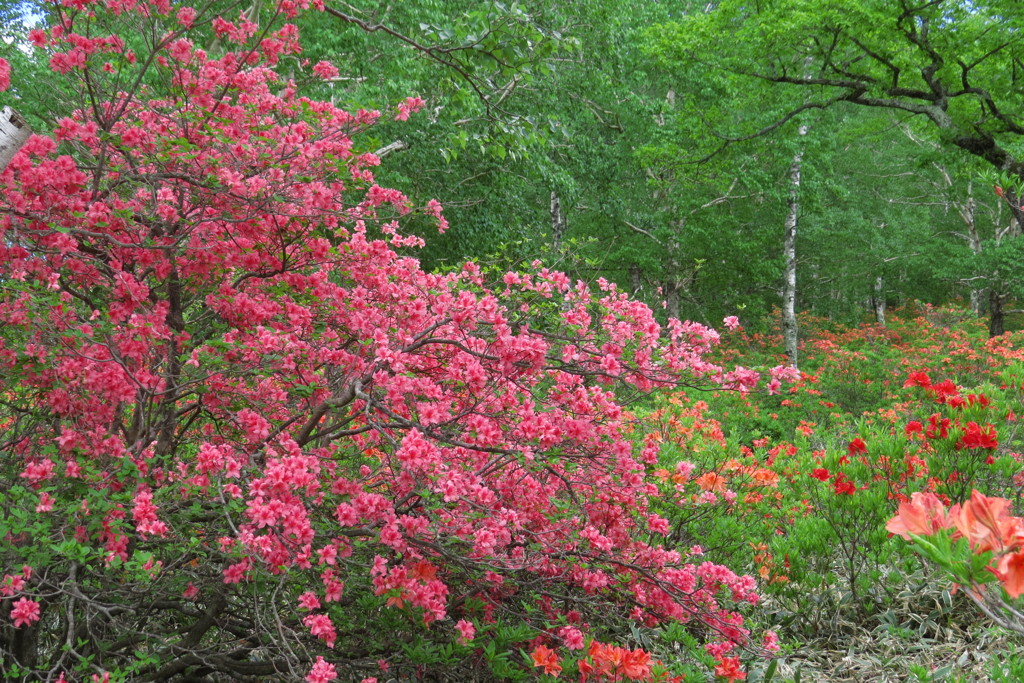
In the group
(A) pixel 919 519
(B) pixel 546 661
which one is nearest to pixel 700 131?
(B) pixel 546 661

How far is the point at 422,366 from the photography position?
127 inches

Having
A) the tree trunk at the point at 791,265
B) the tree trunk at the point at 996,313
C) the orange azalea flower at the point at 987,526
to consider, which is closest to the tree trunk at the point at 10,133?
the orange azalea flower at the point at 987,526

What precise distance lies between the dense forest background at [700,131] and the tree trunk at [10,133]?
85.8 inches

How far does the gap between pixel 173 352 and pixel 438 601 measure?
61.7 inches

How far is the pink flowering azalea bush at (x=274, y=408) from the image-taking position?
268 cm

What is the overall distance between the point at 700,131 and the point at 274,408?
34.4 feet

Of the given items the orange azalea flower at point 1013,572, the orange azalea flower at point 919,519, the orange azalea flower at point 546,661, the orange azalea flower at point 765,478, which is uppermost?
the orange azalea flower at point 919,519

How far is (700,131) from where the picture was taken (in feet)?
39.1

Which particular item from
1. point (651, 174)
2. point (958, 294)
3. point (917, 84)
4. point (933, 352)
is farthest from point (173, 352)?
point (958, 294)

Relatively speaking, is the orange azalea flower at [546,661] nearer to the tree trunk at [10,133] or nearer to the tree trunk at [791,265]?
the tree trunk at [10,133]

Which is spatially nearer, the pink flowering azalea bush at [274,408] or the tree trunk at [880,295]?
the pink flowering azalea bush at [274,408]

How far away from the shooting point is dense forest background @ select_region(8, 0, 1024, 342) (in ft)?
27.7

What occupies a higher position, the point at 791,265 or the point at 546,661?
the point at 791,265

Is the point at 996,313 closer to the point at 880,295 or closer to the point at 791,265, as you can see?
the point at 791,265
